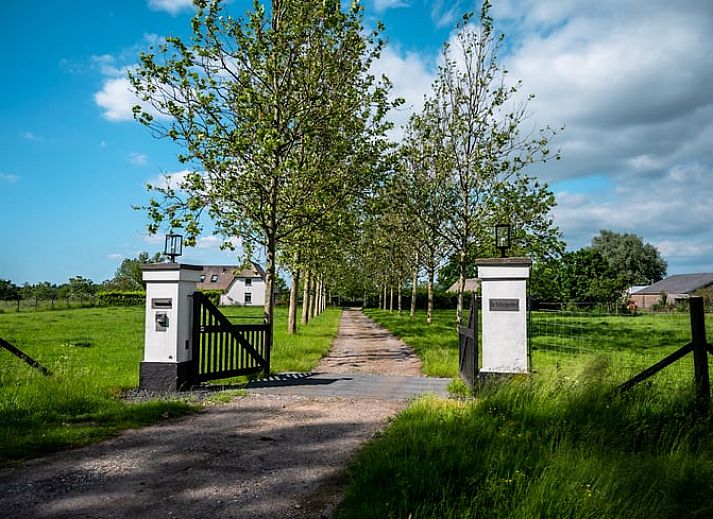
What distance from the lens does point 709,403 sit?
21.2ft

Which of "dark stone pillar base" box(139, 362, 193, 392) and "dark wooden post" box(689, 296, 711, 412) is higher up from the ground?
"dark wooden post" box(689, 296, 711, 412)

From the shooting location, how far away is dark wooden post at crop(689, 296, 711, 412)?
667 centimetres

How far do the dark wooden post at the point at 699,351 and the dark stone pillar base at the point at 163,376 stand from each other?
7.77 meters

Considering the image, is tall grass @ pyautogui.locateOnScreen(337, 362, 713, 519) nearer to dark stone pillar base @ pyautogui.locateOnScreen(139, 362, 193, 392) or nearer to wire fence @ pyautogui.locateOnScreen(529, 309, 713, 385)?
wire fence @ pyautogui.locateOnScreen(529, 309, 713, 385)

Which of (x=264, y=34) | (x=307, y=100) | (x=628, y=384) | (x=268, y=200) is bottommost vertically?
(x=628, y=384)

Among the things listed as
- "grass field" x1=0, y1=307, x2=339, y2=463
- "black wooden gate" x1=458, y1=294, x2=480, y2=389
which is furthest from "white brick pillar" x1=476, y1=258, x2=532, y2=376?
"grass field" x1=0, y1=307, x2=339, y2=463

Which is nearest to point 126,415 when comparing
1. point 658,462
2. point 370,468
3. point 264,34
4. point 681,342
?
point 370,468

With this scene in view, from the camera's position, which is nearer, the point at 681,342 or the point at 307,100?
the point at 307,100

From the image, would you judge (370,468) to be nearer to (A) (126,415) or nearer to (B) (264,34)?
(A) (126,415)

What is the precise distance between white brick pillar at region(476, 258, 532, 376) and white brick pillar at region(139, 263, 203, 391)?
518 centimetres

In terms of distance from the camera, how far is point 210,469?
5094 millimetres

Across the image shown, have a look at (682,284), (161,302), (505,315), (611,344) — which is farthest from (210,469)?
(682,284)

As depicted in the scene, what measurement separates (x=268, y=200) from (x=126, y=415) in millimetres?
6807

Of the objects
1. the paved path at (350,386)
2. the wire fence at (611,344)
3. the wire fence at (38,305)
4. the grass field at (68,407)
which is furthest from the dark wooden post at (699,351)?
the wire fence at (38,305)
